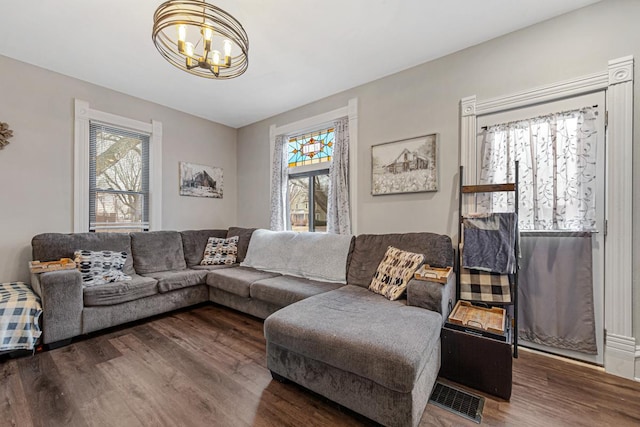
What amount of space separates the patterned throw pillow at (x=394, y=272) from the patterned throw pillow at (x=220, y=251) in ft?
7.38

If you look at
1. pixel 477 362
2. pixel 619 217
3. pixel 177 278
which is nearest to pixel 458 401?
pixel 477 362

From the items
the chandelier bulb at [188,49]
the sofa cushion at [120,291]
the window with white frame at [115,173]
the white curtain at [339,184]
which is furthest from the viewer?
the white curtain at [339,184]

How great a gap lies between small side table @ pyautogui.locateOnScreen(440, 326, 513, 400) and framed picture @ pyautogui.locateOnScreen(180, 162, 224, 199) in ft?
12.7

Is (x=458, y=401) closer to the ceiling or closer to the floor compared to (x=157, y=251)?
closer to the floor

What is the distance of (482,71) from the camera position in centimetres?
247

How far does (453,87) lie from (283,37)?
167cm

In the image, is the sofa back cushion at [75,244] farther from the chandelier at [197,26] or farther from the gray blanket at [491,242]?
the gray blanket at [491,242]

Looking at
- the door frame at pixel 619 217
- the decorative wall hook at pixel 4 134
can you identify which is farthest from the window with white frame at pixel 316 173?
the decorative wall hook at pixel 4 134

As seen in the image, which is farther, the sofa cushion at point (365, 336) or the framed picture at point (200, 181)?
the framed picture at point (200, 181)

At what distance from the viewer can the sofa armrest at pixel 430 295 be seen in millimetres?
1912

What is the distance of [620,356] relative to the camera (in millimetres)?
1897

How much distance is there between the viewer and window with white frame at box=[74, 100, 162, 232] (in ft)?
10.4

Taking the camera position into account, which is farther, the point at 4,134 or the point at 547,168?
the point at 4,134

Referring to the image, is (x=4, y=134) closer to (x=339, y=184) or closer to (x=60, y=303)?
(x=60, y=303)
